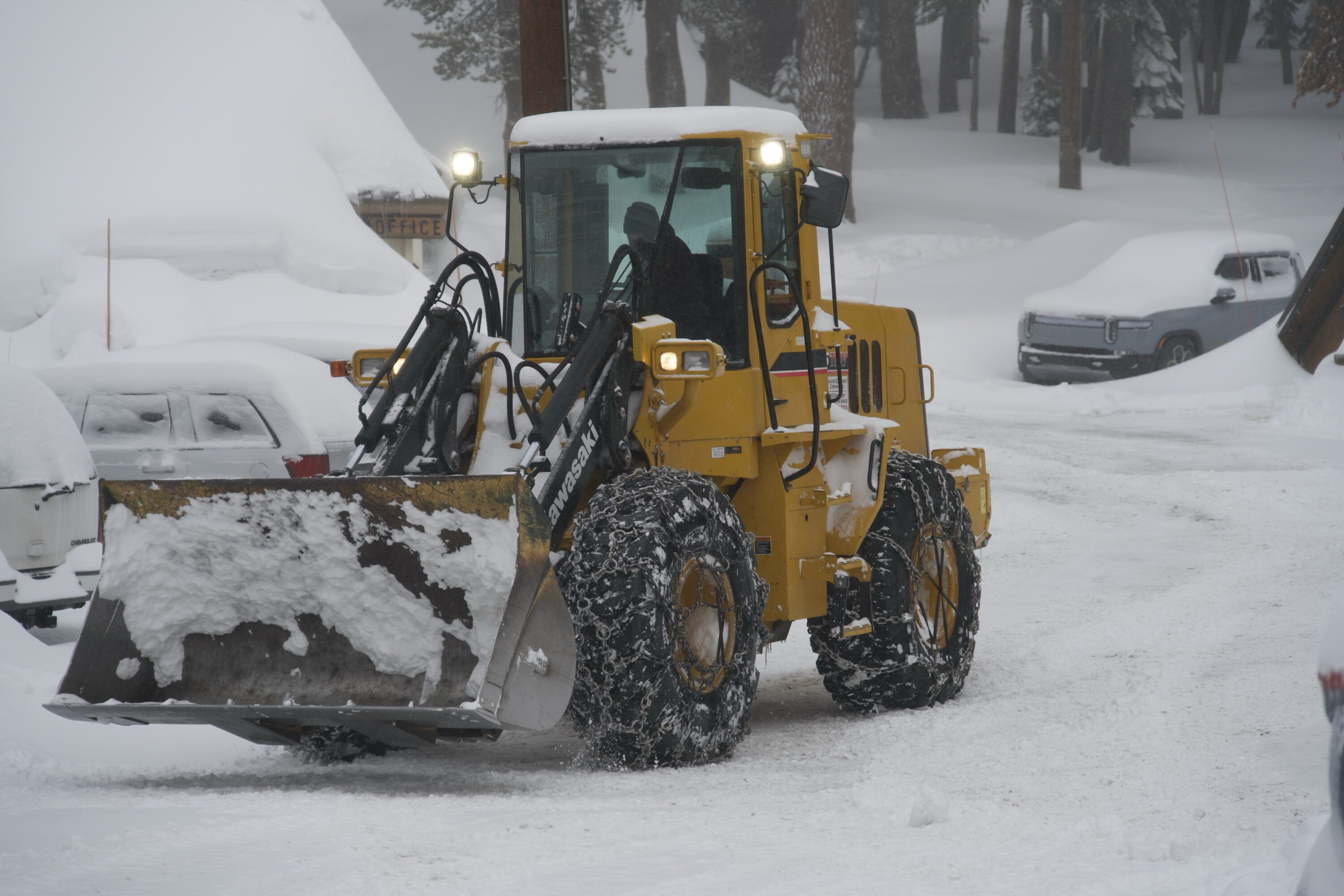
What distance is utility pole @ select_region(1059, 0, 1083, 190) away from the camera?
3309 cm

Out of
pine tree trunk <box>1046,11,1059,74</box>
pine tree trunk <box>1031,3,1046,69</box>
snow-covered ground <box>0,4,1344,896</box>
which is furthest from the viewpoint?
pine tree trunk <box>1031,3,1046,69</box>

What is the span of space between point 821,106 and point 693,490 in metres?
24.6

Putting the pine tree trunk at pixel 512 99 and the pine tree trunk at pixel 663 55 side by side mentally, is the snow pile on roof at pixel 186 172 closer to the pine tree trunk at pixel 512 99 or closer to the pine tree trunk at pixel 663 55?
the pine tree trunk at pixel 512 99

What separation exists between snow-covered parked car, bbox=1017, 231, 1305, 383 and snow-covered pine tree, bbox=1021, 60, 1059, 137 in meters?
26.3

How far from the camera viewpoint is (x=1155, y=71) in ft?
149

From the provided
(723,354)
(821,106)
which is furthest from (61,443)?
(821,106)

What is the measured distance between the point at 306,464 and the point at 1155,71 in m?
41.7

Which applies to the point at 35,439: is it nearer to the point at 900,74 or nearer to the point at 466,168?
the point at 466,168

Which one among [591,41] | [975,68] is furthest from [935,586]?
[975,68]

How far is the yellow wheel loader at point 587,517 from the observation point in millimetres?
5191

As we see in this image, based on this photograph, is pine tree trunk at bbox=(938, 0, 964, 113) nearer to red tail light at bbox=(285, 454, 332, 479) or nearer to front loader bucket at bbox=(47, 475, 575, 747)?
red tail light at bbox=(285, 454, 332, 479)

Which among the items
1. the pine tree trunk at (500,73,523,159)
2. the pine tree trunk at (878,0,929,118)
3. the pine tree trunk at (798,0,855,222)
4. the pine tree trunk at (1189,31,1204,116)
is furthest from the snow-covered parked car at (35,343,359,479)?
the pine tree trunk at (1189,31,1204,116)

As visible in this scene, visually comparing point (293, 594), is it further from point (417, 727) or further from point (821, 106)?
point (821, 106)

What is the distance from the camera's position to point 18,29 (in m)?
21.8
